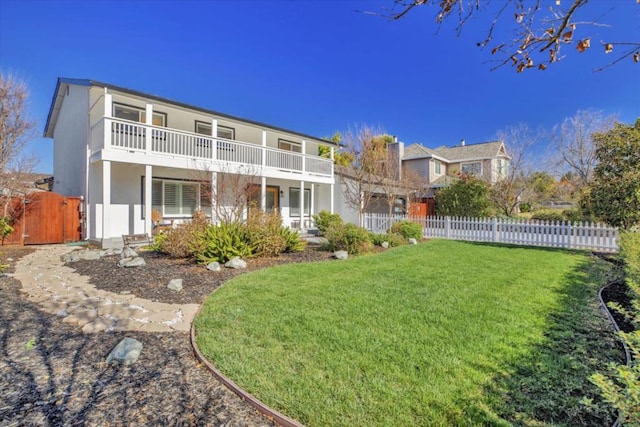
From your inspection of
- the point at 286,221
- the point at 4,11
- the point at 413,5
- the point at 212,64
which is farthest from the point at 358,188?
the point at 4,11

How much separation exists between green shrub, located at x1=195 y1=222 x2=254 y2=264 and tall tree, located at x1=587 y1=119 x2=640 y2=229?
11851 millimetres

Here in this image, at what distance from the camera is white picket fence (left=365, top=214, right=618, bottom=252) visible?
11.4 metres

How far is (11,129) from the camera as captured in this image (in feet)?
41.8

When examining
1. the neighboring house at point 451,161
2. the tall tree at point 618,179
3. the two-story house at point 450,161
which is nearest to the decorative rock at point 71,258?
the tall tree at point 618,179

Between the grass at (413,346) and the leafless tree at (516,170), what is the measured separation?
48.4 ft

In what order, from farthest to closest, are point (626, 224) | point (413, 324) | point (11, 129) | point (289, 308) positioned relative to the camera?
1. point (11, 129)
2. point (626, 224)
3. point (289, 308)
4. point (413, 324)

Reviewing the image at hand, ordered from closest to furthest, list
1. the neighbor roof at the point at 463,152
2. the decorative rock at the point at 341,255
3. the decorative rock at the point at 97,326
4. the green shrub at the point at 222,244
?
the decorative rock at the point at 97,326 < the green shrub at the point at 222,244 < the decorative rock at the point at 341,255 < the neighbor roof at the point at 463,152

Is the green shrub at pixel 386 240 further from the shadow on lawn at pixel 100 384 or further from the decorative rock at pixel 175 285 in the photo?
the shadow on lawn at pixel 100 384

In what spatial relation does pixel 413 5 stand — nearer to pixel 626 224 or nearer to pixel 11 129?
pixel 626 224

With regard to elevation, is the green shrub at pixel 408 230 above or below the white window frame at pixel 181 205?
below

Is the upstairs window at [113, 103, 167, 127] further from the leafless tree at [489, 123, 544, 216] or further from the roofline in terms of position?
the leafless tree at [489, 123, 544, 216]

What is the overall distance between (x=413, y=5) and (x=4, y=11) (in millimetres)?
A: 15227

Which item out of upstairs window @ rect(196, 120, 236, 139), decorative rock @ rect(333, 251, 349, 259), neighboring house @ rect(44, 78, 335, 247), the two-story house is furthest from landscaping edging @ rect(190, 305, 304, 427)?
the two-story house

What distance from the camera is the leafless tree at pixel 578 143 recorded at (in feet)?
65.9
